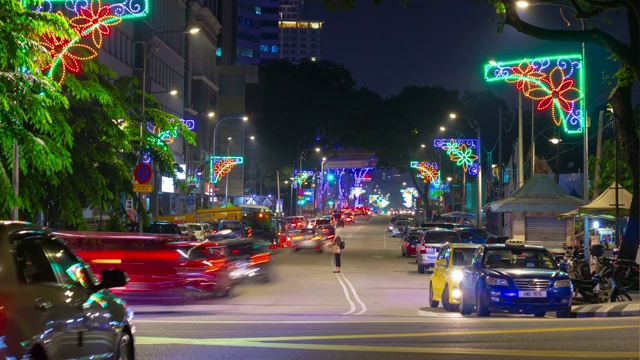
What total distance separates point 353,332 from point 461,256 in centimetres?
899

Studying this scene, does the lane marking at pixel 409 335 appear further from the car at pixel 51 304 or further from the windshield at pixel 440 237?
the windshield at pixel 440 237

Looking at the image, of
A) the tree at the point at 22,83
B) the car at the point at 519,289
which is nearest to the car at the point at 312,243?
the car at the point at 519,289

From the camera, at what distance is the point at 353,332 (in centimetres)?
1448

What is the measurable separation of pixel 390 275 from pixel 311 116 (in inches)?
2978

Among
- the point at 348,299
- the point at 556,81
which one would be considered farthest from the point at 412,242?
the point at 348,299

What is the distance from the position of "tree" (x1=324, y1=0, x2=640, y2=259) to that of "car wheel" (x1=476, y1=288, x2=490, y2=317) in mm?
5202

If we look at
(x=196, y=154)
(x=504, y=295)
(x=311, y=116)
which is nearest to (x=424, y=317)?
(x=504, y=295)

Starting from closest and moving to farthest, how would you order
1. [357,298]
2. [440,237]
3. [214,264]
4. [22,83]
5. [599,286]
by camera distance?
[22,83], [599,286], [214,264], [357,298], [440,237]

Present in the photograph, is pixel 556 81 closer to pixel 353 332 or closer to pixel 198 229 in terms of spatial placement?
pixel 353 332

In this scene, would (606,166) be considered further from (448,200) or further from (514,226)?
(448,200)

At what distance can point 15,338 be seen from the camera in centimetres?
586

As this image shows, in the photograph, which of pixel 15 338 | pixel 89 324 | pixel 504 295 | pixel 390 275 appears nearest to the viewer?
pixel 15 338

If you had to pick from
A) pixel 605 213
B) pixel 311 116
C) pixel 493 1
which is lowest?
pixel 605 213

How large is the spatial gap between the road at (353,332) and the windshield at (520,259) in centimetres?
162
